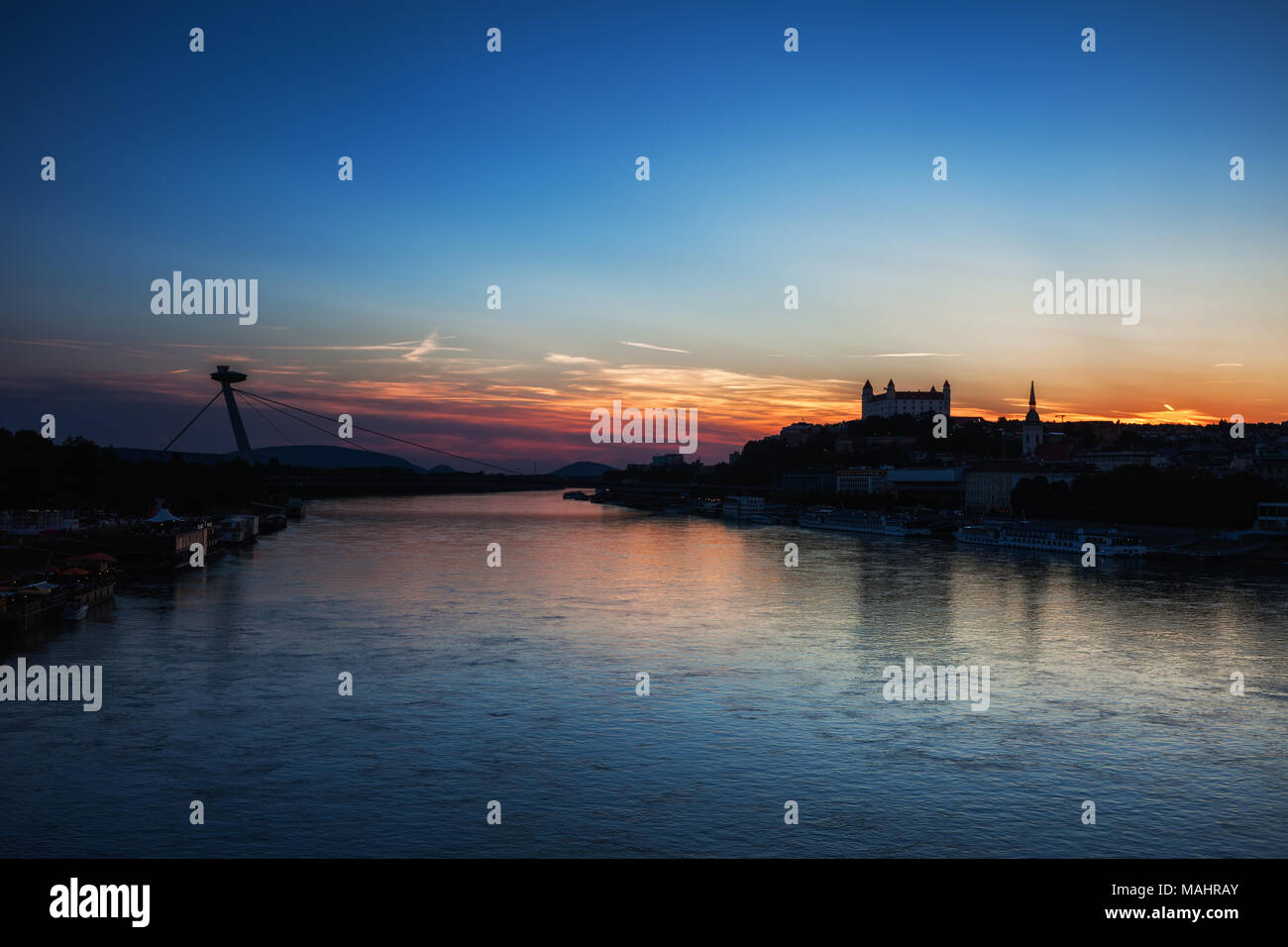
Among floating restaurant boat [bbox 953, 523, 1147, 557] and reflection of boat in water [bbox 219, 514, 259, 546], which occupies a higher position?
reflection of boat in water [bbox 219, 514, 259, 546]

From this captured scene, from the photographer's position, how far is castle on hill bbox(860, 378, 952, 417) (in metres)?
109

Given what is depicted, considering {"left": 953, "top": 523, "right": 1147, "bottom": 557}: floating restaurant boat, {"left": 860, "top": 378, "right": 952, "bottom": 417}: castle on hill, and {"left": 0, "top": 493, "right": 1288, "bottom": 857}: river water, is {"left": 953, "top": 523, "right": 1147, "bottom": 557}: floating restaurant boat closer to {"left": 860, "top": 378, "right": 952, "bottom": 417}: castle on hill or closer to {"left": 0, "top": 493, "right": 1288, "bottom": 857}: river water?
{"left": 0, "top": 493, "right": 1288, "bottom": 857}: river water

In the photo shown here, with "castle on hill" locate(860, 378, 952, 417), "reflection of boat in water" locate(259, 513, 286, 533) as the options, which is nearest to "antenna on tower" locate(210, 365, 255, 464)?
"reflection of boat in water" locate(259, 513, 286, 533)

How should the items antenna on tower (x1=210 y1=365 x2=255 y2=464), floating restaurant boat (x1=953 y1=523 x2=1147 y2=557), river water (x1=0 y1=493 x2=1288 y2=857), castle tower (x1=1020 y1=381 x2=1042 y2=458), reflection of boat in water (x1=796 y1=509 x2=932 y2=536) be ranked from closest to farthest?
river water (x1=0 y1=493 x2=1288 y2=857) → floating restaurant boat (x1=953 y1=523 x2=1147 y2=557) → reflection of boat in water (x1=796 y1=509 x2=932 y2=536) → antenna on tower (x1=210 y1=365 x2=255 y2=464) → castle tower (x1=1020 y1=381 x2=1042 y2=458)

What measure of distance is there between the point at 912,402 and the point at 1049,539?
246 feet

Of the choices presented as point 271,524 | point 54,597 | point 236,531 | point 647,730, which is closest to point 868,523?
point 271,524

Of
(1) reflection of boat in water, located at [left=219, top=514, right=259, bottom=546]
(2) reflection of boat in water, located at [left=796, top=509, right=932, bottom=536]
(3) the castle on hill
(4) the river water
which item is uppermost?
(3) the castle on hill

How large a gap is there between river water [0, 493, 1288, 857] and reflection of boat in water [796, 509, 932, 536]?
24563 millimetres

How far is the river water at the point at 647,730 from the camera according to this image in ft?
27.6

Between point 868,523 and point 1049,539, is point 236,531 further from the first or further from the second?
point 1049,539
